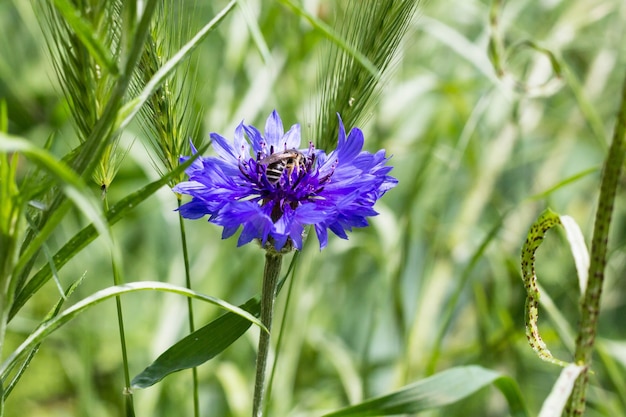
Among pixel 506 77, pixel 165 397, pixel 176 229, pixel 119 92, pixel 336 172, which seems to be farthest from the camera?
pixel 176 229

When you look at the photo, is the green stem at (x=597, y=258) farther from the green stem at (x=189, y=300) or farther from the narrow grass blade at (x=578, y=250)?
the green stem at (x=189, y=300)

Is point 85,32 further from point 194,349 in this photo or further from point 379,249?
point 379,249

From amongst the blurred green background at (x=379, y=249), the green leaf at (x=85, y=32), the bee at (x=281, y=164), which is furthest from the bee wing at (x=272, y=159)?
the blurred green background at (x=379, y=249)

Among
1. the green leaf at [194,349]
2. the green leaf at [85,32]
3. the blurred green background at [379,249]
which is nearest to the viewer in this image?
the green leaf at [85,32]

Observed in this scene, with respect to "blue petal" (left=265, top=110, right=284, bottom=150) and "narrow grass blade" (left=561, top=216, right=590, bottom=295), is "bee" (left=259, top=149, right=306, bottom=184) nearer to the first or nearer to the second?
"blue petal" (left=265, top=110, right=284, bottom=150)

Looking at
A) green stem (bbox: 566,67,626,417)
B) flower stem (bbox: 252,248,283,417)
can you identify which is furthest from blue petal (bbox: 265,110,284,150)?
green stem (bbox: 566,67,626,417)

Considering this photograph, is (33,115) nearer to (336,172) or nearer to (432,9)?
(432,9)

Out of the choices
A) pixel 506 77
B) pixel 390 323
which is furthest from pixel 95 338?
pixel 506 77
